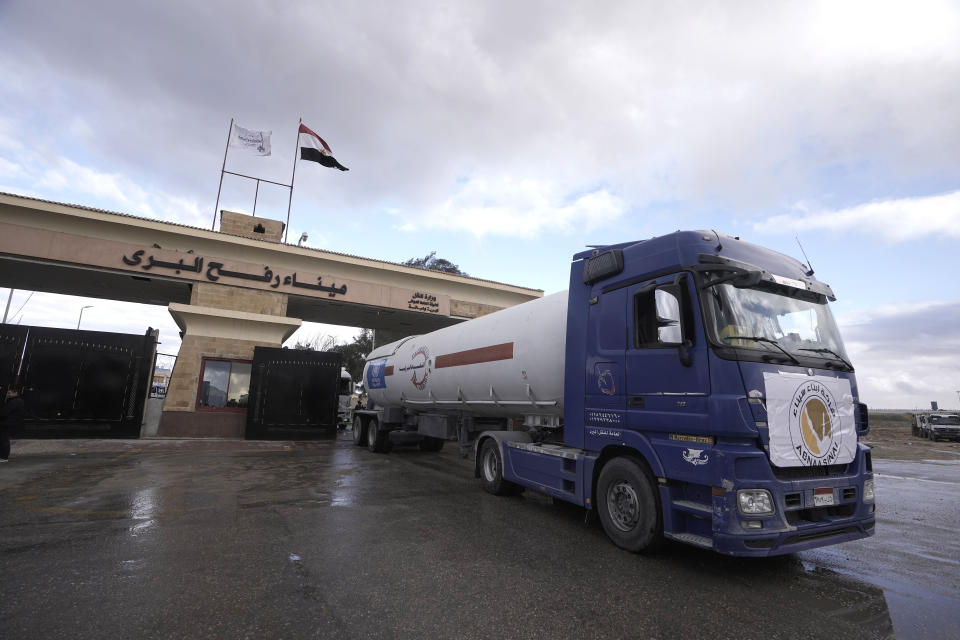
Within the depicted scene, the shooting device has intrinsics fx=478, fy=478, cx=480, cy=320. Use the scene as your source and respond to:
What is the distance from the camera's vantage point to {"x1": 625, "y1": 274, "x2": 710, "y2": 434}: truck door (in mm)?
4656

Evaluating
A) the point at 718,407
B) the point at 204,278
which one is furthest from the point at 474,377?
the point at 204,278

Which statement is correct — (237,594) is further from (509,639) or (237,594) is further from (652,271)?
(652,271)

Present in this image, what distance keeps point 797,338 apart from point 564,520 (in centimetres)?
380

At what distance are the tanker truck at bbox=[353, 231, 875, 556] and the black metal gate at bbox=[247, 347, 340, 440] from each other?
13.3 meters

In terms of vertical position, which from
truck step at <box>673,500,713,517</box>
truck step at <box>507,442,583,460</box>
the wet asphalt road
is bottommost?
the wet asphalt road

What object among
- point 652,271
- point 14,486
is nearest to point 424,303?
point 14,486

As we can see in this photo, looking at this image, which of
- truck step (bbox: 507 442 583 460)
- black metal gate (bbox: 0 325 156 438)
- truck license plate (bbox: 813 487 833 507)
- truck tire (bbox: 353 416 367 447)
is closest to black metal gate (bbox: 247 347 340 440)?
truck tire (bbox: 353 416 367 447)

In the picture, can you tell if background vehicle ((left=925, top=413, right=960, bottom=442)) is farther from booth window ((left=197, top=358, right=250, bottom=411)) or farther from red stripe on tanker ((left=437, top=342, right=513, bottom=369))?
booth window ((left=197, top=358, right=250, bottom=411))

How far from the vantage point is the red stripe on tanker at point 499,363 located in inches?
283

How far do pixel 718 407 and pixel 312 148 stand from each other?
22794mm

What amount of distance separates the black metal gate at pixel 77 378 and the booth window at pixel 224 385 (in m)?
1.80

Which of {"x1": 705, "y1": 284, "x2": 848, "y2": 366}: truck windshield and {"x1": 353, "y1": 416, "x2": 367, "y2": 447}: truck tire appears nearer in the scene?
{"x1": 705, "y1": 284, "x2": 848, "y2": 366}: truck windshield

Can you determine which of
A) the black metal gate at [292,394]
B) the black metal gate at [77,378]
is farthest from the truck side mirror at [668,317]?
the black metal gate at [77,378]

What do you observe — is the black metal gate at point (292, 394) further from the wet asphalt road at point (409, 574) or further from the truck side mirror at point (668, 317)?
the truck side mirror at point (668, 317)
